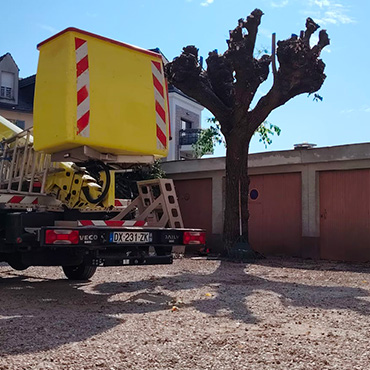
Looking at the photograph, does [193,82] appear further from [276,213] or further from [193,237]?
[193,237]

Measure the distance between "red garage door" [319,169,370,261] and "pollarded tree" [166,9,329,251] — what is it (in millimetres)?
2561

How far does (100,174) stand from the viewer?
796cm

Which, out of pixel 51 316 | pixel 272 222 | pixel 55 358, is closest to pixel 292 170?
pixel 272 222

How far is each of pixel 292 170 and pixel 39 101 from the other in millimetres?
10026

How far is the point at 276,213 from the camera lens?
52.7 feet

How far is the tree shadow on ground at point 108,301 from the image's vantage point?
5.13 metres

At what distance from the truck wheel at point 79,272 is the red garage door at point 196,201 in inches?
350

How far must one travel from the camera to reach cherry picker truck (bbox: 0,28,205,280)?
682 cm

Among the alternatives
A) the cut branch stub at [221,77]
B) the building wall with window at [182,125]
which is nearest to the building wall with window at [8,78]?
the building wall with window at [182,125]

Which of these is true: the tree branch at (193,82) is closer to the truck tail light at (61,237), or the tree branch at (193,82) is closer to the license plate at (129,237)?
the license plate at (129,237)

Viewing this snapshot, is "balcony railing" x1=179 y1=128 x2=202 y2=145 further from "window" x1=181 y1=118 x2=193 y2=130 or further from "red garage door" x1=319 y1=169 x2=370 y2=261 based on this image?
"red garage door" x1=319 y1=169 x2=370 y2=261

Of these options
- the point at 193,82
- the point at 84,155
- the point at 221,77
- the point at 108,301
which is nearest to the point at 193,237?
the point at 108,301

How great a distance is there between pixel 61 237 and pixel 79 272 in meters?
2.65

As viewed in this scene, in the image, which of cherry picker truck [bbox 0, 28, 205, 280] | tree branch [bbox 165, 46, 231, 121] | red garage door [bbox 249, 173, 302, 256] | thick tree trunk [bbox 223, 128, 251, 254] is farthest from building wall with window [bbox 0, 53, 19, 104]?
cherry picker truck [bbox 0, 28, 205, 280]
